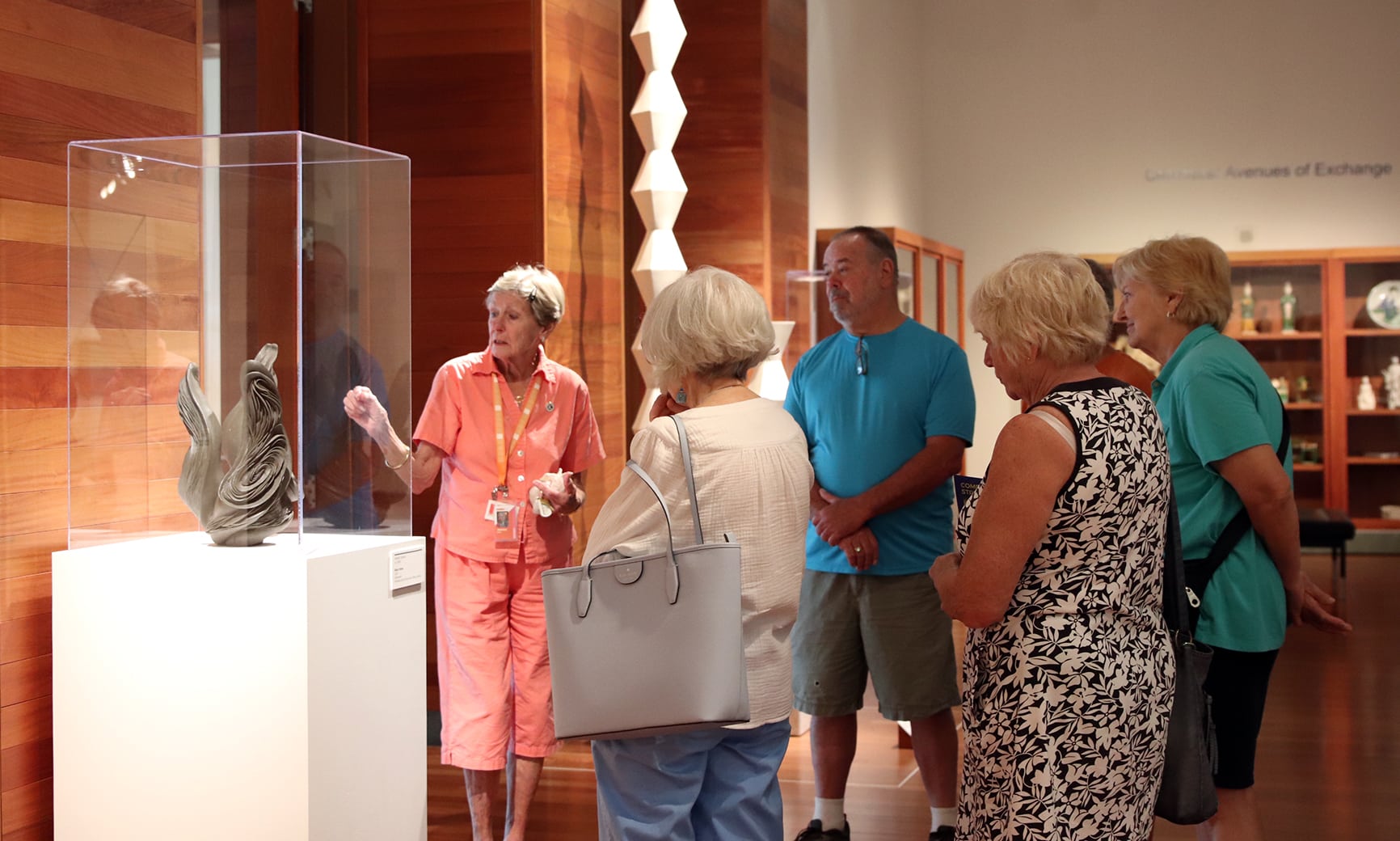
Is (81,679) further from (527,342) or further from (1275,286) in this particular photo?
(1275,286)

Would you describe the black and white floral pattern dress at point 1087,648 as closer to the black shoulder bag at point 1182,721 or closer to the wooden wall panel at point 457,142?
the black shoulder bag at point 1182,721

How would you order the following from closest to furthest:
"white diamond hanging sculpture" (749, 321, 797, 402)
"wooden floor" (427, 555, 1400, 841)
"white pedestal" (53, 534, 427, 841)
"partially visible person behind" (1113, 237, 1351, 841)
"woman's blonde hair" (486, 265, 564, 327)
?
"white pedestal" (53, 534, 427, 841), "partially visible person behind" (1113, 237, 1351, 841), "woman's blonde hair" (486, 265, 564, 327), "wooden floor" (427, 555, 1400, 841), "white diamond hanging sculpture" (749, 321, 797, 402)


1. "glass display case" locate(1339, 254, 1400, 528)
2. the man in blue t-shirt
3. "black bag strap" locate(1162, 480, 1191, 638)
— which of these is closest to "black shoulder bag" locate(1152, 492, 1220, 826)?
"black bag strap" locate(1162, 480, 1191, 638)

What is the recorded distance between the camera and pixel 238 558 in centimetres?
266

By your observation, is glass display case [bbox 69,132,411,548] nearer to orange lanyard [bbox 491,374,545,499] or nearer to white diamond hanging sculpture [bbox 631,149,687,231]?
orange lanyard [bbox 491,374,545,499]

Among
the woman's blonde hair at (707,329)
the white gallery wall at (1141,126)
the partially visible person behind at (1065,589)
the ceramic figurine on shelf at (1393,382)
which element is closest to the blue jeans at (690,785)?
the partially visible person behind at (1065,589)

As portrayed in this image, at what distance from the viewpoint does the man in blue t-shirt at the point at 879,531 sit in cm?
377

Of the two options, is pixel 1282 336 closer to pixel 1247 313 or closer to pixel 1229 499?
pixel 1247 313

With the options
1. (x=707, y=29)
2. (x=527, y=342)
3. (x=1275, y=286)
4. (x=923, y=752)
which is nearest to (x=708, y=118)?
(x=707, y=29)

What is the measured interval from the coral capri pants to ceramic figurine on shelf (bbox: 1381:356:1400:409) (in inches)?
386

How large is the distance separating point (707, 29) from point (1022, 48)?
6.48m

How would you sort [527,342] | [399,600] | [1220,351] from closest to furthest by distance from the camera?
[1220,351]
[399,600]
[527,342]

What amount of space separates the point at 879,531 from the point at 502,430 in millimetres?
1098

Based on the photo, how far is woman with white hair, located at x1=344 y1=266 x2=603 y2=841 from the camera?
3732mm
